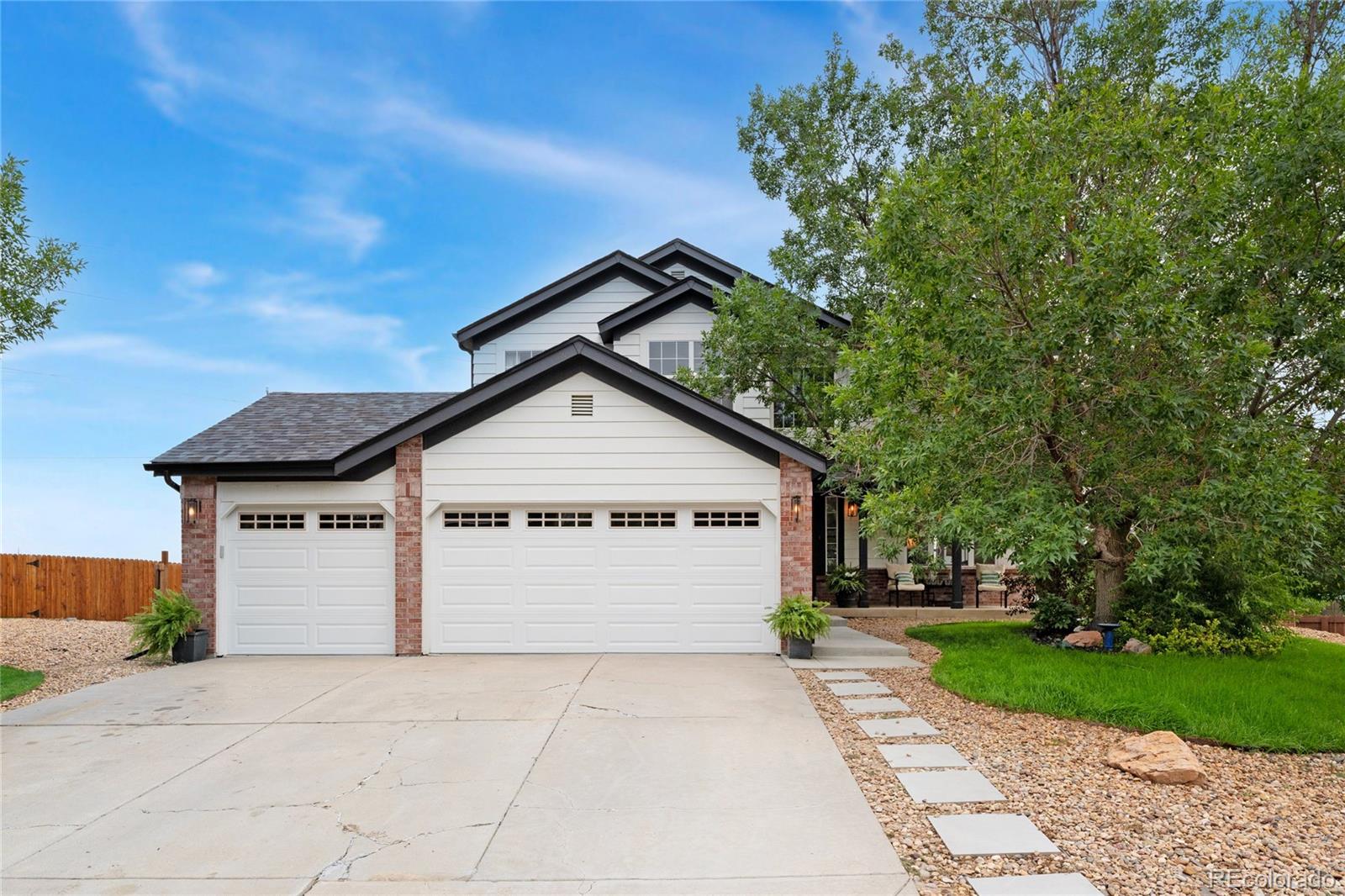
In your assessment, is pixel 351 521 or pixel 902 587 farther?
pixel 902 587

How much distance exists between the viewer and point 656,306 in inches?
647

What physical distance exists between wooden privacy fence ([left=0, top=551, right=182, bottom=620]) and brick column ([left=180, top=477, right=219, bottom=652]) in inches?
283

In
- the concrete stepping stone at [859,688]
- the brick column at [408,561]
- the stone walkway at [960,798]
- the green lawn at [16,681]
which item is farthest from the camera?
the brick column at [408,561]

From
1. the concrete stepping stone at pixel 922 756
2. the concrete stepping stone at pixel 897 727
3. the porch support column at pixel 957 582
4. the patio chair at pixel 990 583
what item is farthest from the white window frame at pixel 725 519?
the patio chair at pixel 990 583

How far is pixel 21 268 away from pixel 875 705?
13.3m

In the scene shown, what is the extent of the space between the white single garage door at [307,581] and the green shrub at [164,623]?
1.94 ft

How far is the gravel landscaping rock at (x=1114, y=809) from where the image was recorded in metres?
4.39

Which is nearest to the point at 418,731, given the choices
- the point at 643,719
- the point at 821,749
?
the point at 643,719

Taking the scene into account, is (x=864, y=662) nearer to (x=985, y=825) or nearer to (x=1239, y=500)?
(x=1239, y=500)

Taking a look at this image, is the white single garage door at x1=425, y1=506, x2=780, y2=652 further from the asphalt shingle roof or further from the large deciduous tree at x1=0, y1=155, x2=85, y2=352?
the large deciduous tree at x1=0, y1=155, x2=85, y2=352

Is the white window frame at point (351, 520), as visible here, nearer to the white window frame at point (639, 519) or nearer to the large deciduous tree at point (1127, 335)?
the white window frame at point (639, 519)

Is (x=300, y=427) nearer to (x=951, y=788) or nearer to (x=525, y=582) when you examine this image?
(x=525, y=582)

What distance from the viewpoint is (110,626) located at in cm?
1616

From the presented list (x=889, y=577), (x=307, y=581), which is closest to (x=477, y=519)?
(x=307, y=581)
